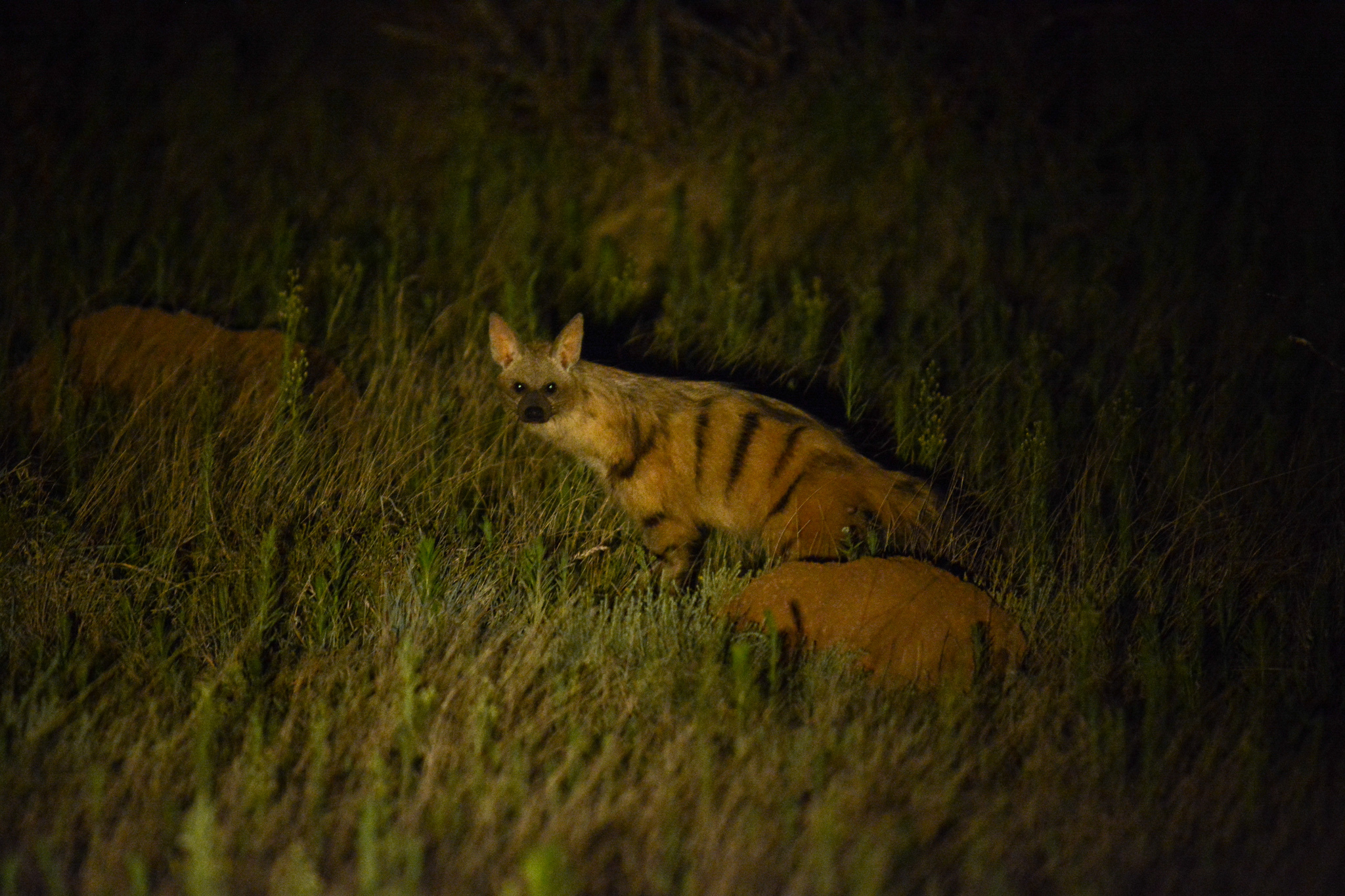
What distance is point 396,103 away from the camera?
11086mm

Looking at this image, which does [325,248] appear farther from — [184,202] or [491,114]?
[491,114]

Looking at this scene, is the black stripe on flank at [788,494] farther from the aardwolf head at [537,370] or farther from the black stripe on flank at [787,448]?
the aardwolf head at [537,370]

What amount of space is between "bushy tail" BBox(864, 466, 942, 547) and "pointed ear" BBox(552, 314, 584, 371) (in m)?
1.50

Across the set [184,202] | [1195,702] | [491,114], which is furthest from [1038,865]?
[491,114]

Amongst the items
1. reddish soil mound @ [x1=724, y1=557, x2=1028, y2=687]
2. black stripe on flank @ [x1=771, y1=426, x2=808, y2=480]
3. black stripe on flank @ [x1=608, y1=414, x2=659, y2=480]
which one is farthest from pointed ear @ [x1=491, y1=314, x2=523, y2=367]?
reddish soil mound @ [x1=724, y1=557, x2=1028, y2=687]

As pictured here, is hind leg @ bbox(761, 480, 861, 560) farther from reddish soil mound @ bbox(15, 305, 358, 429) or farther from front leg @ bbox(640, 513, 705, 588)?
reddish soil mound @ bbox(15, 305, 358, 429)

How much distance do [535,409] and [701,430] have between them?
2.52ft

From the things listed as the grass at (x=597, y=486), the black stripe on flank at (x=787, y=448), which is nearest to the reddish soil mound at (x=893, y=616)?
the grass at (x=597, y=486)

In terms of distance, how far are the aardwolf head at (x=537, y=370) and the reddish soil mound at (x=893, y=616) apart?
1569 millimetres

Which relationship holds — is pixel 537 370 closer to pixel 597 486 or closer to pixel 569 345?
pixel 569 345

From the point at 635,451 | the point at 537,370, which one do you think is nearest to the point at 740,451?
the point at 635,451

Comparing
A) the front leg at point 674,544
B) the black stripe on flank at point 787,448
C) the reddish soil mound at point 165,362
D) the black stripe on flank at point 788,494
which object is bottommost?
the front leg at point 674,544

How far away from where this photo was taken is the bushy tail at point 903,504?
5719 mm

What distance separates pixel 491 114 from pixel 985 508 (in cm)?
603
